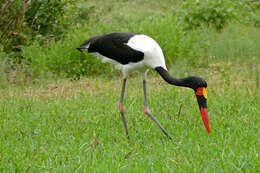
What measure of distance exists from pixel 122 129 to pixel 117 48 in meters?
0.85

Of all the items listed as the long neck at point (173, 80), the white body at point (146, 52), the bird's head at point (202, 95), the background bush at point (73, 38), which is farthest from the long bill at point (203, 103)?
the background bush at point (73, 38)

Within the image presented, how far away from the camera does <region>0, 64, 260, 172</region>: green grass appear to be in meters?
3.35

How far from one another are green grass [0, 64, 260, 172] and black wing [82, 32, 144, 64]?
2.44ft

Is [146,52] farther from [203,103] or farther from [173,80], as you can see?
[203,103]

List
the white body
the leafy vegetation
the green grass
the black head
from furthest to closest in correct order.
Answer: the white body < the black head < the leafy vegetation < the green grass

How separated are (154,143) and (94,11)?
5201 millimetres

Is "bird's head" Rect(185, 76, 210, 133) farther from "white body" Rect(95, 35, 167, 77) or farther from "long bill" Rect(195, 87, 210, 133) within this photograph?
"white body" Rect(95, 35, 167, 77)

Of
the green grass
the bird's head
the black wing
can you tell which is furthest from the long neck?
the green grass

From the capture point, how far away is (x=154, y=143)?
13.1 feet

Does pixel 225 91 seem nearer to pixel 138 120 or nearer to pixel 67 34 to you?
pixel 138 120

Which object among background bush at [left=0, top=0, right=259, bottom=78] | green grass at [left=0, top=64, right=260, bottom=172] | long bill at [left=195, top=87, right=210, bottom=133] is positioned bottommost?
background bush at [left=0, top=0, right=259, bottom=78]

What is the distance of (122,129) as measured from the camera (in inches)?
177

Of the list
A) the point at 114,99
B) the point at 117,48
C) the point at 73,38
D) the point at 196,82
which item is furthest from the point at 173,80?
the point at 73,38

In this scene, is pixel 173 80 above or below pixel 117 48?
below
